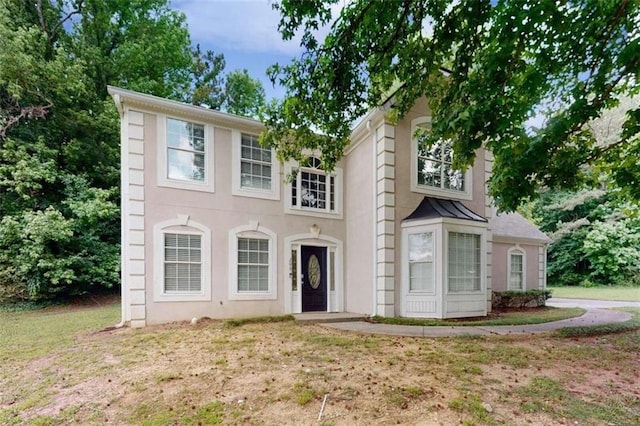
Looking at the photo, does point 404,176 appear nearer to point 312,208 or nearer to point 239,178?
point 312,208

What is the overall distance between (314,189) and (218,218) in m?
3.02

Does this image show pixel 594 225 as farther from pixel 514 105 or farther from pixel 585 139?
pixel 514 105

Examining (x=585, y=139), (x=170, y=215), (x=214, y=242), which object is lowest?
(x=214, y=242)

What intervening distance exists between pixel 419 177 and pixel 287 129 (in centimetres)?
460

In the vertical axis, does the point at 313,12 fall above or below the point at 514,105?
above

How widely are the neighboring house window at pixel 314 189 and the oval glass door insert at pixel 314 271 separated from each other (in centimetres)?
152

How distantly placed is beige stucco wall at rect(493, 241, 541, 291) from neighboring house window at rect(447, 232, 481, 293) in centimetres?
382

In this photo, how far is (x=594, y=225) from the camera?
864 inches

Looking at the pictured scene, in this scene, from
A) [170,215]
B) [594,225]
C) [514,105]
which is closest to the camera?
[514,105]

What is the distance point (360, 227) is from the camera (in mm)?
9727

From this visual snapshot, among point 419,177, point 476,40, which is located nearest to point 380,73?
point 476,40

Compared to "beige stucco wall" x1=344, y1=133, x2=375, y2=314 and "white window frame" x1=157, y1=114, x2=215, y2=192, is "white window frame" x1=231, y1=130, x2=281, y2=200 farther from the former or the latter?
"beige stucco wall" x1=344, y1=133, x2=375, y2=314

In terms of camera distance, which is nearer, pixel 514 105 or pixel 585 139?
pixel 514 105

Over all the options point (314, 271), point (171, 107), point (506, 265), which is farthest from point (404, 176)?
point (506, 265)
